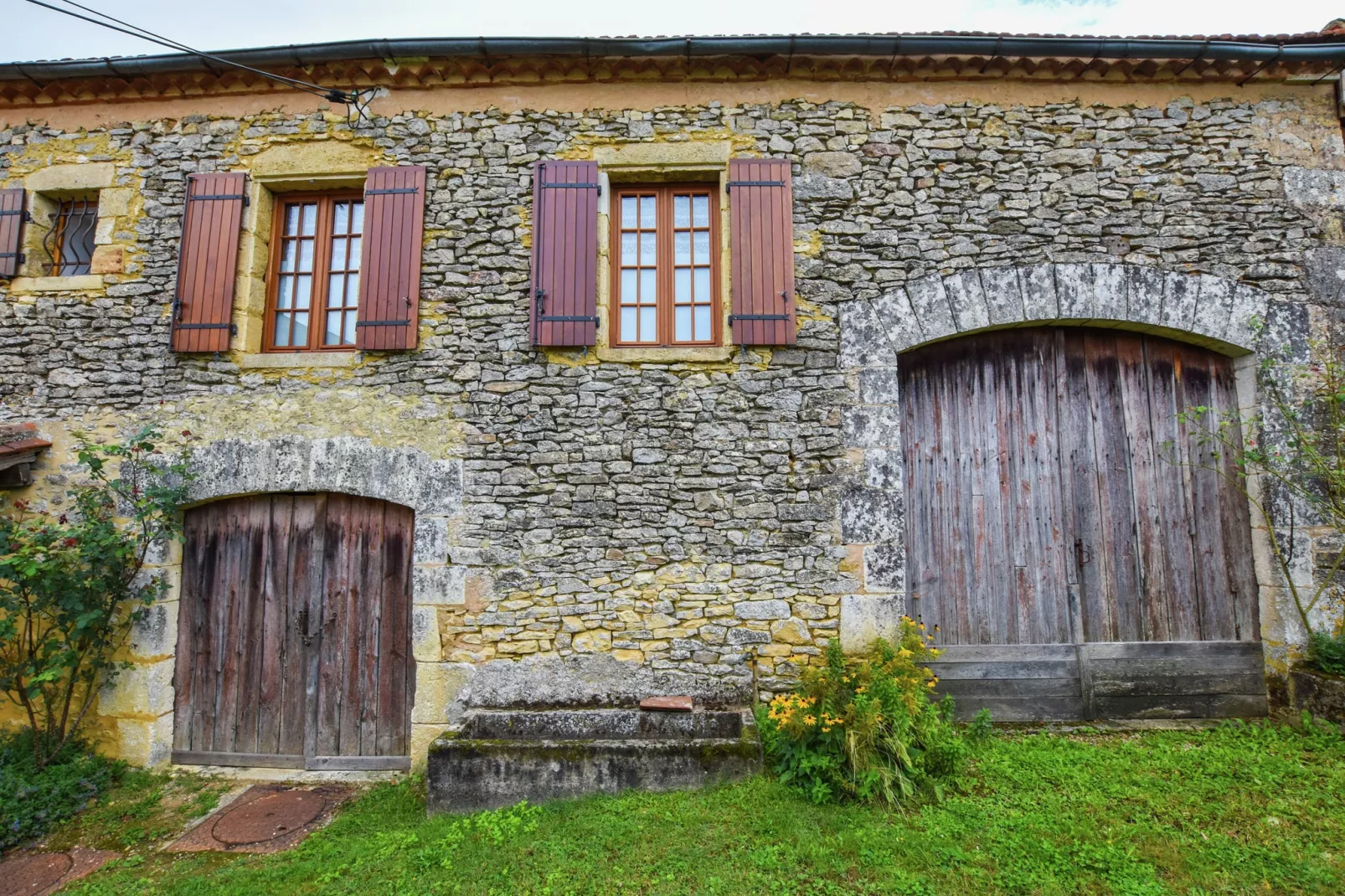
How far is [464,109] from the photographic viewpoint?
4.51 m

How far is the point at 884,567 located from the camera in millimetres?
4086

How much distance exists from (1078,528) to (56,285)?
7840mm

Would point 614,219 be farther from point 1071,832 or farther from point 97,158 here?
point 1071,832

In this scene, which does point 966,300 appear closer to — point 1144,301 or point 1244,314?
point 1144,301

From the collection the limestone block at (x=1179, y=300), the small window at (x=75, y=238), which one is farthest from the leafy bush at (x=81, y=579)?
the limestone block at (x=1179, y=300)

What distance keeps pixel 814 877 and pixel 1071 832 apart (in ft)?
4.41

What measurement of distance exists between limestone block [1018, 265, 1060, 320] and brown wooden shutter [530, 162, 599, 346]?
10.1ft

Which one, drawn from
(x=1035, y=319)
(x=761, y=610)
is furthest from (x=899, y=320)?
(x=761, y=610)

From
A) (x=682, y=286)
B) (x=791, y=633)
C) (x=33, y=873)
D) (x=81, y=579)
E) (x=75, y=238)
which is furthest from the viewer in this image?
(x=75, y=238)

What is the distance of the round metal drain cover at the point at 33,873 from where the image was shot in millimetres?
3062

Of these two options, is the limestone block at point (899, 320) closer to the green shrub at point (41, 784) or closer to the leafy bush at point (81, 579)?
the leafy bush at point (81, 579)

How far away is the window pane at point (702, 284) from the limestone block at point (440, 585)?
2604 mm

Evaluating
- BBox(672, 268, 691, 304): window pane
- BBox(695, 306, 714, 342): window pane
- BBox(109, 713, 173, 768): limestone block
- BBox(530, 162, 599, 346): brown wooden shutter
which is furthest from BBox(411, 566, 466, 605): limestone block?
BBox(672, 268, 691, 304): window pane

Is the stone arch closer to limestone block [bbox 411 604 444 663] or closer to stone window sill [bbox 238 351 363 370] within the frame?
limestone block [bbox 411 604 444 663]
